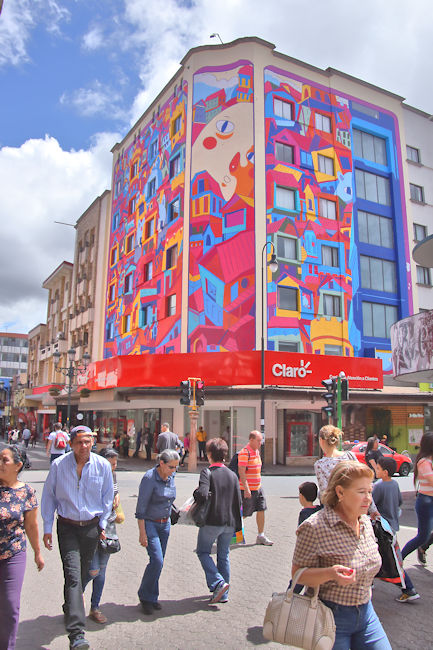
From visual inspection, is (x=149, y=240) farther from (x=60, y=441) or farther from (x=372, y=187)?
(x=60, y=441)

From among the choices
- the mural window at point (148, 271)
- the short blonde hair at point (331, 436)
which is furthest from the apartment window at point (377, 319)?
the short blonde hair at point (331, 436)

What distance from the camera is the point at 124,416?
32156 millimetres

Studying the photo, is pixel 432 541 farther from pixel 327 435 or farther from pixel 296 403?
pixel 296 403

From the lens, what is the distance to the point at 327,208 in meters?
30.2

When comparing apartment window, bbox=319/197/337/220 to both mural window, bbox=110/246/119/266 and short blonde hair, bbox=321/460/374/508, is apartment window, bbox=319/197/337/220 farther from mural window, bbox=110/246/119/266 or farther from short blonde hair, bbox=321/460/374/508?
short blonde hair, bbox=321/460/374/508

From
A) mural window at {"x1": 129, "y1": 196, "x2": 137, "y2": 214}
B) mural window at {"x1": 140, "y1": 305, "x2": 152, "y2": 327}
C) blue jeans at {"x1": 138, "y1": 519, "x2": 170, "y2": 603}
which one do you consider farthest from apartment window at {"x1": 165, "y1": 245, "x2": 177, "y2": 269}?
blue jeans at {"x1": 138, "y1": 519, "x2": 170, "y2": 603}

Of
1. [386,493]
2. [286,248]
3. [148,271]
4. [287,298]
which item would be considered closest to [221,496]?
[386,493]

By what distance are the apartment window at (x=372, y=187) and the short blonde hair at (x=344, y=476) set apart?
31.5 m

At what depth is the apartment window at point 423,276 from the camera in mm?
33597

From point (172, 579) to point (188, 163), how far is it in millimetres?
26268

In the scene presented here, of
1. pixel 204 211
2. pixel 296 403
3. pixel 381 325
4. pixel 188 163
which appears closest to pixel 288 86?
pixel 188 163

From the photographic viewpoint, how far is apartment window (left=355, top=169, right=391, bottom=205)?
3231cm

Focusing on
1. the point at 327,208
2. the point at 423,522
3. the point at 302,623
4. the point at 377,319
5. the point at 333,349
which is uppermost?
the point at 327,208

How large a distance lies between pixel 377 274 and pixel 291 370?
11.5 metres
